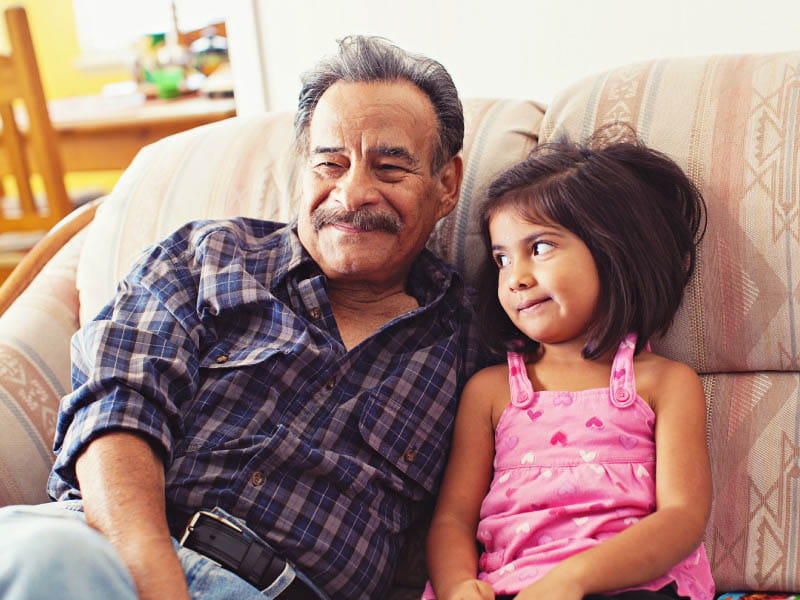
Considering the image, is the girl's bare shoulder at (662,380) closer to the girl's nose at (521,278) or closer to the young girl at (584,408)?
the young girl at (584,408)

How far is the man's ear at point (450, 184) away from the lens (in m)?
1.47

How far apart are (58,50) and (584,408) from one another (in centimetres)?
532

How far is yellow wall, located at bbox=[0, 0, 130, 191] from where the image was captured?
5469 mm

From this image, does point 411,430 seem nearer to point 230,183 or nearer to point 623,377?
point 623,377

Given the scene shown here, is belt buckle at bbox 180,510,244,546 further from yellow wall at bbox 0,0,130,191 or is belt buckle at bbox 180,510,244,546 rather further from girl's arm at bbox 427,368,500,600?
yellow wall at bbox 0,0,130,191

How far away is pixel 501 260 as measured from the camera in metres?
1.34

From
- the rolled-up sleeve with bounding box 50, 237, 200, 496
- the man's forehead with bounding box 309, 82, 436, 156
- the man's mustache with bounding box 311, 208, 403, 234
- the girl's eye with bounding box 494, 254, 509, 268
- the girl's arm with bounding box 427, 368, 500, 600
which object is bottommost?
the girl's arm with bounding box 427, 368, 500, 600

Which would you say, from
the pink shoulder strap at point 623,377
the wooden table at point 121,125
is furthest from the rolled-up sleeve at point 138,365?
the wooden table at point 121,125

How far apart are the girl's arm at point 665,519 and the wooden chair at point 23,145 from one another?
9.43ft

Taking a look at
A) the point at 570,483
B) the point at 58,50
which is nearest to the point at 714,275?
the point at 570,483

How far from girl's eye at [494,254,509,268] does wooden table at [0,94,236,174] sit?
232 cm

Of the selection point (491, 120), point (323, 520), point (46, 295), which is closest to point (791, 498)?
point (323, 520)

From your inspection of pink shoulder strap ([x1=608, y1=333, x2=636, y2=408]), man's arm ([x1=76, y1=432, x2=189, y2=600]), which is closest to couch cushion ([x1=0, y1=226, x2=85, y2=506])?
man's arm ([x1=76, y1=432, x2=189, y2=600])

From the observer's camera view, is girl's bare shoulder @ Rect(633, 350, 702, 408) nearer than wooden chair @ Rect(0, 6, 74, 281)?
Yes
